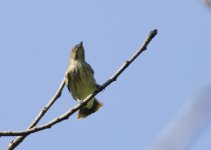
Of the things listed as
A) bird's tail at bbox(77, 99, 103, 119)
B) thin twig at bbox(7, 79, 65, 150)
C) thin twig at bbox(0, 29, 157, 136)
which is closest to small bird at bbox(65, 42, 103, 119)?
bird's tail at bbox(77, 99, 103, 119)

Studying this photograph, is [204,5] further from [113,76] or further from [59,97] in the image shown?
[59,97]

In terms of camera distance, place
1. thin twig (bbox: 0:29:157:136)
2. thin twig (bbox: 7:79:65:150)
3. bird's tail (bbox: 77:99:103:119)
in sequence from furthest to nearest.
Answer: bird's tail (bbox: 77:99:103:119) < thin twig (bbox: 7:79:65:150) < thin twig (bbox: 0:29:157:136)

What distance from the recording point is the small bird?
27.1ft

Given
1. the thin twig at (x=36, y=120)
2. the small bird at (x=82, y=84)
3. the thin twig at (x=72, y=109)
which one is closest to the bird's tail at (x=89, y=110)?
the small bird at (x=82, y=84)

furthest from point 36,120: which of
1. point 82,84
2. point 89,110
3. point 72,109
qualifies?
point 82,84

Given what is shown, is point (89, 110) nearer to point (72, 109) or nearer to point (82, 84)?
point (82, 84)

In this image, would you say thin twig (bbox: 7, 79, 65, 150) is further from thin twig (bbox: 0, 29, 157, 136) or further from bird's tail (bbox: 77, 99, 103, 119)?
bird's tail (bbox: 77, 99, 103, 119)

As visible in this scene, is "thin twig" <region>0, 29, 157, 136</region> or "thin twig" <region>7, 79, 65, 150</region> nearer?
"thin twig" <region>0, 29, 157, 136</region>

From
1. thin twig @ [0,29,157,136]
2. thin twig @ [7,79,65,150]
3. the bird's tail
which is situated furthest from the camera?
the bird's tail

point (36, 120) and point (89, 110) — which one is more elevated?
point (89, 110)

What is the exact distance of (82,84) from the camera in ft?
27.9

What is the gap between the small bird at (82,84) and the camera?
27.1ft

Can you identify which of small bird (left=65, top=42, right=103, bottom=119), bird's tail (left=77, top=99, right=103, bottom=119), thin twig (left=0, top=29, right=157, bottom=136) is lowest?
thin twig (left=0, top=29, right=157, bottom=136)

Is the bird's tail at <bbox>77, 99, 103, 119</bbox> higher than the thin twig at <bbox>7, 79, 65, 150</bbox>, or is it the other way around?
the bird's tail at <bbox>77, 99, 103, 119</bbox>
